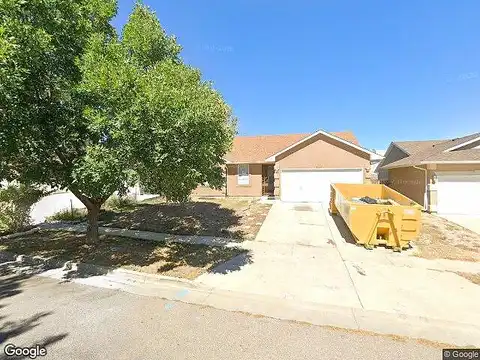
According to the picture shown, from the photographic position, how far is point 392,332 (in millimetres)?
4211

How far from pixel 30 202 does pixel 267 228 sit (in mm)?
10194

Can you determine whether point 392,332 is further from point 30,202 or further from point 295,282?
point 30,202

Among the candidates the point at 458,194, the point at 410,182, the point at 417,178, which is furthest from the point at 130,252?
the point at 410,182

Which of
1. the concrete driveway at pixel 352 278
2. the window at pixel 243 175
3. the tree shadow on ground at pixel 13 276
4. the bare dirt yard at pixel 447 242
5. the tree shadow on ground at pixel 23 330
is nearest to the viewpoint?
the tree shadow on ground at pixel 23 330

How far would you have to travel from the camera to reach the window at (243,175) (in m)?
21.8

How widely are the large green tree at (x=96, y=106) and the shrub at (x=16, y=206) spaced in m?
4.53

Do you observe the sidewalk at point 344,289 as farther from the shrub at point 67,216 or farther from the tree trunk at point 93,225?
the shrub at point 67,216

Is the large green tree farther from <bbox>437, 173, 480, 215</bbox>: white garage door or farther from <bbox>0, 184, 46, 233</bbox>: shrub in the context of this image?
<bbox>437, 173, 480, 215</bbox>: white garage door

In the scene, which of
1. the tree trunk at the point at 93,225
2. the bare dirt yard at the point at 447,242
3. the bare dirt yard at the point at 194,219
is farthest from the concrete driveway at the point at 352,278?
the tree trunk at the point at 93,225

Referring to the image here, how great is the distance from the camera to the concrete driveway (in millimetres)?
5096

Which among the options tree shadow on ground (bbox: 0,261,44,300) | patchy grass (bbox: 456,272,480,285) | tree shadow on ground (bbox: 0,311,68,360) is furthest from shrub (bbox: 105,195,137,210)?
patchy grass (bbox: 456,272,480,285)

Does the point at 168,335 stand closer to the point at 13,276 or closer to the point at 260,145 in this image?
the point at 13,276

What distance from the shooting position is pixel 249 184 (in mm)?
21672

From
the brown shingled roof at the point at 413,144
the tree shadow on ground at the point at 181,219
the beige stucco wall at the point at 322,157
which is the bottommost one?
the tree shadow on ground at the point at 181,219
